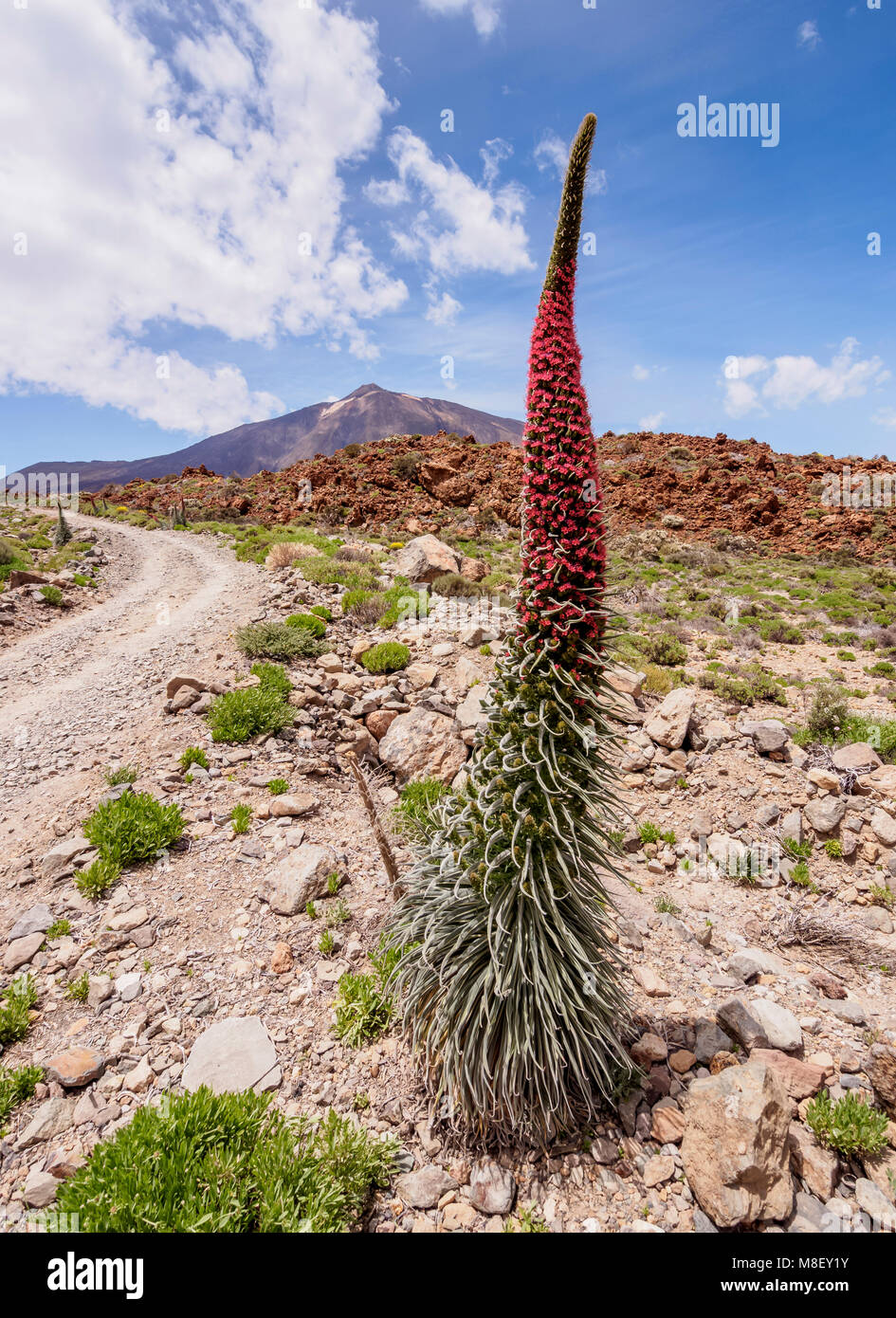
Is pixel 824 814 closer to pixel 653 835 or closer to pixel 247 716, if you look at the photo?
pixel 653 835

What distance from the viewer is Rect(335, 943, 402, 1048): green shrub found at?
141 inches

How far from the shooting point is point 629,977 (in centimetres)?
430

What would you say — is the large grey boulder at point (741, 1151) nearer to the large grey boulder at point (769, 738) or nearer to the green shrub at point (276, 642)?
the large grey boulder at point (769, 738)

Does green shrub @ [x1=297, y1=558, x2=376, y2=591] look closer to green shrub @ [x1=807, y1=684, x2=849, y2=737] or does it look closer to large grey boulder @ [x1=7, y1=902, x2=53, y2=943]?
large grey boulder @ [x1=7, y1=902, x2=53, y2=943]

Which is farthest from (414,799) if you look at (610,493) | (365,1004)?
(610,493)

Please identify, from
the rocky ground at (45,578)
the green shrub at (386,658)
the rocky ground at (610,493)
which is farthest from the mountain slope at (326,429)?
the green shrub at (386,658)

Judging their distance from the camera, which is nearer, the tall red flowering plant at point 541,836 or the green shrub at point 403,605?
the tall red flowering plant at point 541,836

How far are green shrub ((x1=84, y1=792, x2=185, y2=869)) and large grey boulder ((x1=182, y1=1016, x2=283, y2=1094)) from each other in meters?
1.83

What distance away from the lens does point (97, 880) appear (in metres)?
4.52

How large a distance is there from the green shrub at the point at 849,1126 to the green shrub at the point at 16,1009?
4970 mm

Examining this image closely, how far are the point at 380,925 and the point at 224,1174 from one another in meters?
1.93

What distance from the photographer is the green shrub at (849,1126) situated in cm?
291

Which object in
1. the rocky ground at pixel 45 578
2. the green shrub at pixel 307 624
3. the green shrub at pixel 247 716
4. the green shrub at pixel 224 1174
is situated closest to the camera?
the green shrub at pixel 224 1174
